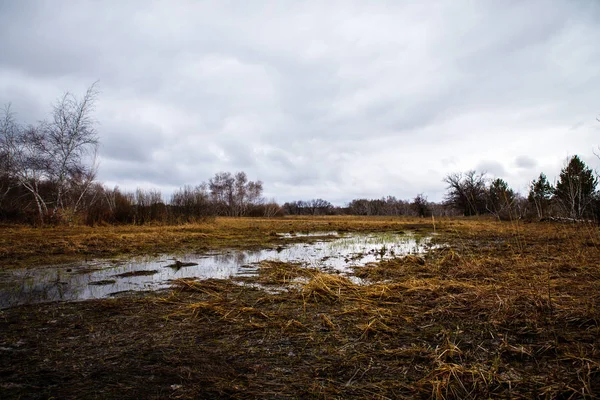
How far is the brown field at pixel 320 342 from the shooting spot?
2.15 m

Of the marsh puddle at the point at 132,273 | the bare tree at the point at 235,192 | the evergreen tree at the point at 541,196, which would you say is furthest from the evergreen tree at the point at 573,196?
the bare tree at the point at 235,192

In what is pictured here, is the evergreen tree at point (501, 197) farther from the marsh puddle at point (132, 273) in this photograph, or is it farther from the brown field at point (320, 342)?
the marsh puddle at point (132, 273)

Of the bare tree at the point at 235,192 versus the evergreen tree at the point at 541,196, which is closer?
the evergreen tree at the point at 541,196

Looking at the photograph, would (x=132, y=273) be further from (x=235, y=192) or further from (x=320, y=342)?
(x=235, y=192)

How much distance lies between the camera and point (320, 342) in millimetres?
3018

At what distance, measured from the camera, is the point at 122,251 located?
9.36 metres

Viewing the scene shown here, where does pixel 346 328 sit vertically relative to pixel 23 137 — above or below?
below

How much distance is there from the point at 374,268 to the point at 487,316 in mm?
3491

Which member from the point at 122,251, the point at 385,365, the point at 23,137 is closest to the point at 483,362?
the point at 385,365

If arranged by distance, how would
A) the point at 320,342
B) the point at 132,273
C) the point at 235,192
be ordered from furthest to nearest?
the point at 235,192 < the point at 132,273 < the point at 320,342

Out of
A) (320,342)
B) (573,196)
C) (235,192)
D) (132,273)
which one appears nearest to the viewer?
(320,342)

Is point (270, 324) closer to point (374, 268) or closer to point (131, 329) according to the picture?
point (131, 329)

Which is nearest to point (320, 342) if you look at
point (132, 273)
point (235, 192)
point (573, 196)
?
point (132, 273)

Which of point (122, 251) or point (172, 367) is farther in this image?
point (122, 251)
